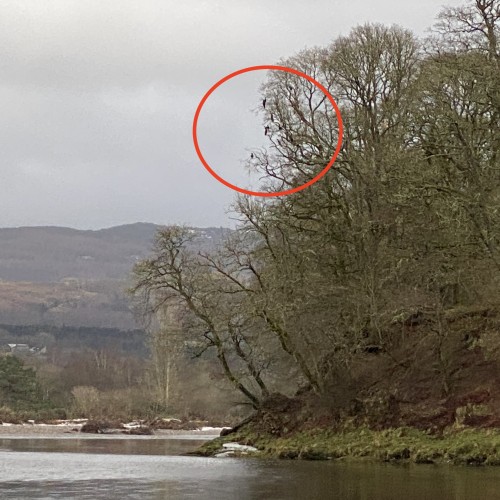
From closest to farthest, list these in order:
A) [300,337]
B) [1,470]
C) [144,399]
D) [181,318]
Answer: [1,470] → [300,337] → [181,318] → [144,399]

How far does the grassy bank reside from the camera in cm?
3191

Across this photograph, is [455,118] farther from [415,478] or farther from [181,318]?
[181,318]

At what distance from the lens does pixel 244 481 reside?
1019 inches

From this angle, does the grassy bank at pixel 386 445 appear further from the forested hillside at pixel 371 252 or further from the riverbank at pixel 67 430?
the riverbank at pixel 67 430

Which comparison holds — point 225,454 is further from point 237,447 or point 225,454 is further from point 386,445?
point 386,445

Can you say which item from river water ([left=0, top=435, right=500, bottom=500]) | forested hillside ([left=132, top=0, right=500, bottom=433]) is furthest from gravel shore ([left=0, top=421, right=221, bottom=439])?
river water ([left=0, top=435, right=500, bottom=500])

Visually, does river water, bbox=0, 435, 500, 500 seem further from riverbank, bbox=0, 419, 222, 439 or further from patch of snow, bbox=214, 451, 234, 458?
riverbank, bbox=0, 419, 222, 439

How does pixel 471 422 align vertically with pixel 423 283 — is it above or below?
below

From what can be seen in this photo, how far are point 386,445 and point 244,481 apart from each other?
37.0 ft

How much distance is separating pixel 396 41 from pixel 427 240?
10936 mm

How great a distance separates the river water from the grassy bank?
74.6 inches

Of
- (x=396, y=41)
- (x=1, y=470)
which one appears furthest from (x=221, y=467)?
(x=396, y=41)

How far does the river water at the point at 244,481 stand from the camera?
21625 millimetres

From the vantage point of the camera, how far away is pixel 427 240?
37.8 m
